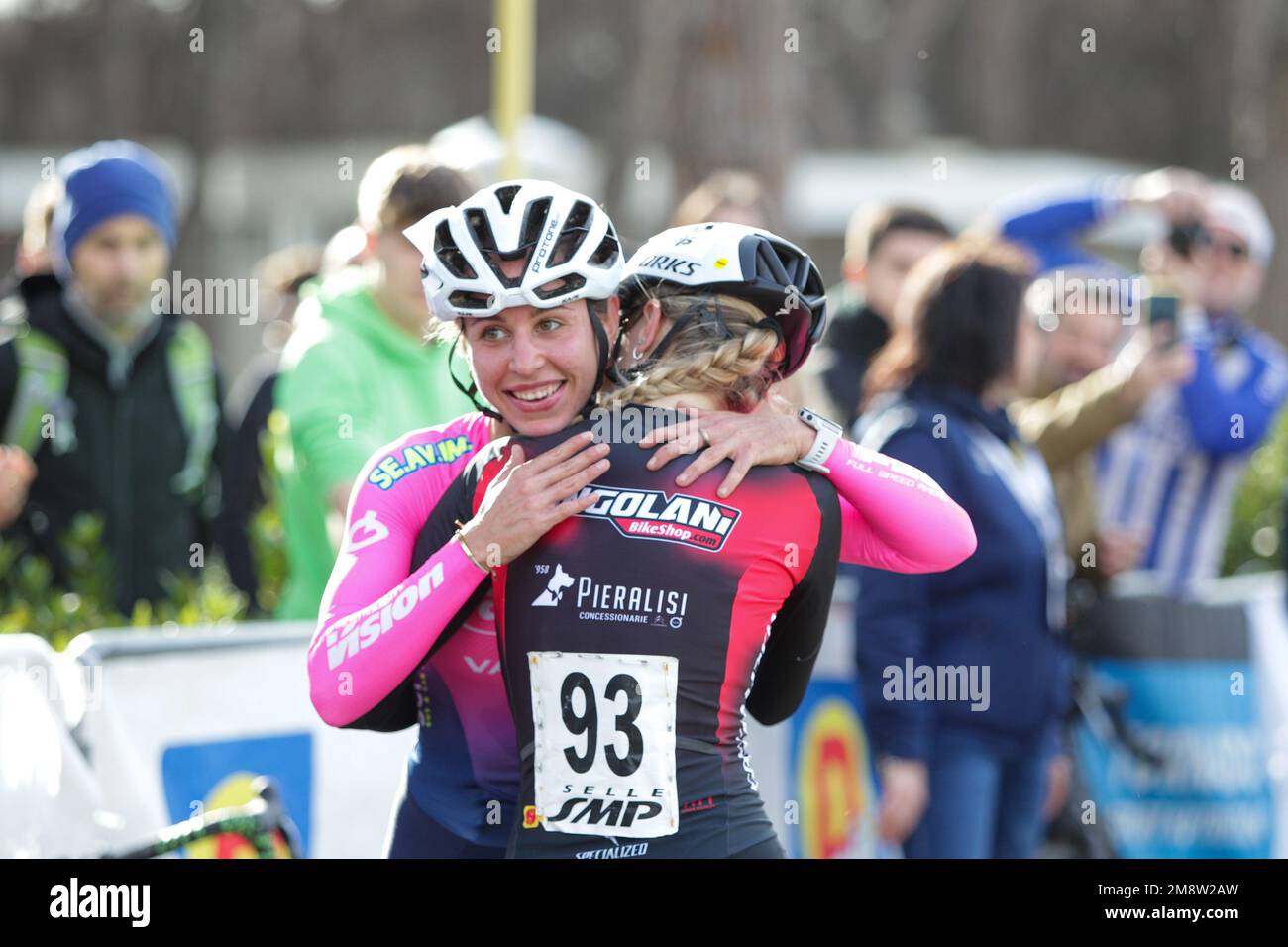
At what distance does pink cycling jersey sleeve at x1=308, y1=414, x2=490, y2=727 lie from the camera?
3.14m

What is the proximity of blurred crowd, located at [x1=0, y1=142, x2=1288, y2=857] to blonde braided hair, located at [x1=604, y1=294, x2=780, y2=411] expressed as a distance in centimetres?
163

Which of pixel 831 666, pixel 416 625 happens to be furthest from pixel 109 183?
pixel 416 625

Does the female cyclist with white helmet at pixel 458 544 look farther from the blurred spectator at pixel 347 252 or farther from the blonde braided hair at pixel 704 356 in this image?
the blurred spectator at pixel 347 252

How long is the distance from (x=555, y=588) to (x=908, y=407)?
2.85 metres

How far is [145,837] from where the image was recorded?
485cm

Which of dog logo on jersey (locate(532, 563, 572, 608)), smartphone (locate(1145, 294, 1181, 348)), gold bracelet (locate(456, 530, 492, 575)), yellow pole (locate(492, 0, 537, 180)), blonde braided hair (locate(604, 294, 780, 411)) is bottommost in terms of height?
dog logo on jersey (locate(532, 563, 572, 608))

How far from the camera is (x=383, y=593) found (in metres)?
3.26

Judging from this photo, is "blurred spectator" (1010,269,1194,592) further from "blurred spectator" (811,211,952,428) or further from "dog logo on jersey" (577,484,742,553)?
"dog logo on jersey" (577,484,742,553)

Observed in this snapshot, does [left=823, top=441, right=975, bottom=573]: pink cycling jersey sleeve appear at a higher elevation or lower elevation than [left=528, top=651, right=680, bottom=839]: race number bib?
higher

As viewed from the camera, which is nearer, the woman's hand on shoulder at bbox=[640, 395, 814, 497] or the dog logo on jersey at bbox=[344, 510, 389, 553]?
the woman's hand on shoulder at bbox=[640, 395, 814, 497]

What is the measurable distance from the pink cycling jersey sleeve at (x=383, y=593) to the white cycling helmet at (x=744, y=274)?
52cm

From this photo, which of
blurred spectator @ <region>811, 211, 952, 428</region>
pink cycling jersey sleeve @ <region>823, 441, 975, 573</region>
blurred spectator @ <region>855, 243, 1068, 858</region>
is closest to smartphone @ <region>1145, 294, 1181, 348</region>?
blurred spectator @ <region>811, 211, 952, 428</region>

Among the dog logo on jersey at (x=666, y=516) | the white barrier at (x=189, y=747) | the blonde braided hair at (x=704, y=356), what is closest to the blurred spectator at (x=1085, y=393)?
the white barrier at (x=189, y=747)

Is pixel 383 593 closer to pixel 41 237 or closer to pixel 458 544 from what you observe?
pixel 458 544
